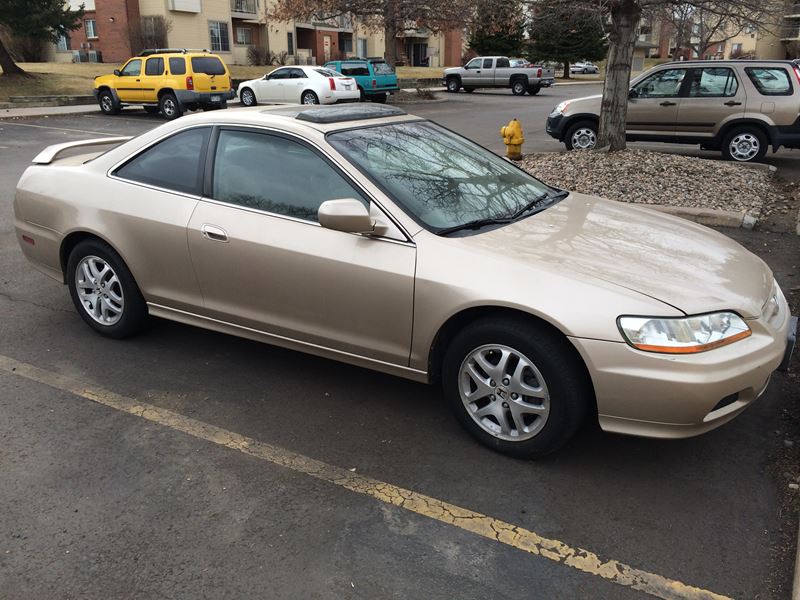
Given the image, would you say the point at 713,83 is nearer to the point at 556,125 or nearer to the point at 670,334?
the point at 556,125

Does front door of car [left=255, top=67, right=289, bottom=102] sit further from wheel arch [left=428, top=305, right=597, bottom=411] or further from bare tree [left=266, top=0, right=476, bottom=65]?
wheel arch [left=428, top=305, right=597, bottom=411]

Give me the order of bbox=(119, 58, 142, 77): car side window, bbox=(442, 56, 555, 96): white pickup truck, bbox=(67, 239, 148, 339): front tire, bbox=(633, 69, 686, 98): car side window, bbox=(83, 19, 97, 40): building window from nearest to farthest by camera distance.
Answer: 1. bbox=(67, 239, 148, 339): front tire
2. bbox=(633, 69, 686, 98): car side window
3. bbox=(119, 58, 142, 77): car side window
4. bbox=(442, 56, 555, 96): white pickup truck
5. bbox=(83, 19, 97, 40): building window

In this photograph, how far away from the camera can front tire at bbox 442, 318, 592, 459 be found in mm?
3082

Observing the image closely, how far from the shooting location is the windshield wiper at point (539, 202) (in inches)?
153

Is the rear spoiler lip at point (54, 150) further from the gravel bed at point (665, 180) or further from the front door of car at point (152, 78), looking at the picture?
the front door of car at point (152, 78)

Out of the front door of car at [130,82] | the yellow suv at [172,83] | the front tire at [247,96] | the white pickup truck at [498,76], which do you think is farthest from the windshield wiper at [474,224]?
the white pickup truck at [498,76]

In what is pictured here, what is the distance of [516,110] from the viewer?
24.8 metres

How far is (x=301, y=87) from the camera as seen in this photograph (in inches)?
905

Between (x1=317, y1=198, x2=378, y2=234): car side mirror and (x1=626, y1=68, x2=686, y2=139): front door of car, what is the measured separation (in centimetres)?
1025

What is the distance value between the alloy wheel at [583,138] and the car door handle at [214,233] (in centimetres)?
997

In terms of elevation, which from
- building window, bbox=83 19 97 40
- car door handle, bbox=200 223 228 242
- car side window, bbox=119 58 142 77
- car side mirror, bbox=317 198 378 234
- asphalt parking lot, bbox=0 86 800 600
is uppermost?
building window, bbox=83 19 97 40

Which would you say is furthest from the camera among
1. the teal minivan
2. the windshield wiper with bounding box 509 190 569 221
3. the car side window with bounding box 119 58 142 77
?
the teal minivan

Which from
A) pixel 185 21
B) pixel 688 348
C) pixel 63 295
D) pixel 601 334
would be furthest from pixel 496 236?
pixel 185 21

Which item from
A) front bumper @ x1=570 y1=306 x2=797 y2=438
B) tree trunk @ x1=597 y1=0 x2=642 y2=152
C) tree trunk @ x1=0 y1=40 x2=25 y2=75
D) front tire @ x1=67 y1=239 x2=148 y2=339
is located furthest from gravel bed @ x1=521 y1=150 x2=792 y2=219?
tree trunk @ x1=0 y1=40 x2=25 y2=75
